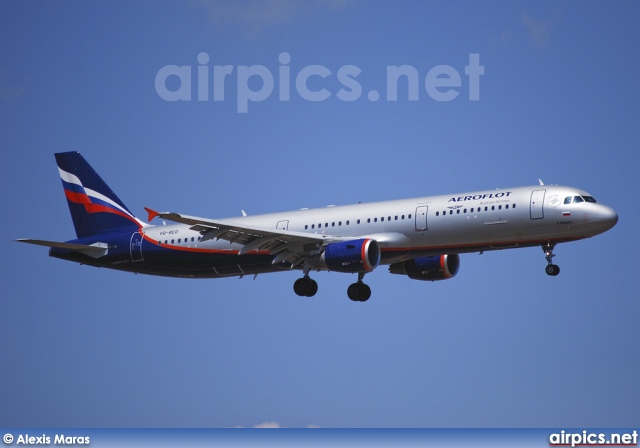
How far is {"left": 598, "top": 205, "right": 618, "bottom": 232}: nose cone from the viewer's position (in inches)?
2653

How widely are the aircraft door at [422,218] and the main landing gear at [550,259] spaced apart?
19.0 ft

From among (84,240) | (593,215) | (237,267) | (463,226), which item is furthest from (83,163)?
(593,215)

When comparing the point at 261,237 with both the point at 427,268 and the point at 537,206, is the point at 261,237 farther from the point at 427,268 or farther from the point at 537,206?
the point at 537,206

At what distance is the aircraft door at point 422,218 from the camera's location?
69750 mm

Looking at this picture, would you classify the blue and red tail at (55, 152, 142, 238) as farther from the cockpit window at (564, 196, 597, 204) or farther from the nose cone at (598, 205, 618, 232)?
the nose cone at (598, 205, 618, 232)

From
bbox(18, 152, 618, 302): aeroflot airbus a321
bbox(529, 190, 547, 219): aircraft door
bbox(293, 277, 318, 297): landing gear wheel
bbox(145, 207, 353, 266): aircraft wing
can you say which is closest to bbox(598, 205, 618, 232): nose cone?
bbox(18, 152, 618, 302): aeroflot airbus a321

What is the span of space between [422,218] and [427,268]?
6812 mm

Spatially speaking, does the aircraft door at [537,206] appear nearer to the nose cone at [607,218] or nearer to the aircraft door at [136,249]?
the nose cone at [607,218]

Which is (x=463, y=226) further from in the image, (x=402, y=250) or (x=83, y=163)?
(x=83, y=163)

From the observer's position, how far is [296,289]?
74312 mm

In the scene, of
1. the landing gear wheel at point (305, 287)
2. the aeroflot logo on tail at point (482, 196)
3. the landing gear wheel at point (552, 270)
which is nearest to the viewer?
the aeroflot logo on tail at point (482, 196)

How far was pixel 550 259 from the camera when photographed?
228 ft

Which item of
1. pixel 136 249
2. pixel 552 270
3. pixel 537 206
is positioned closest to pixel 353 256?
pixel 537 206

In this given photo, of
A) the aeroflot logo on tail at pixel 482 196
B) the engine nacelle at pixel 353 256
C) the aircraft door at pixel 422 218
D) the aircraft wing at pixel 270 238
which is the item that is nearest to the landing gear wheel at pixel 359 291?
the aircraft wing at pixel 270 238
